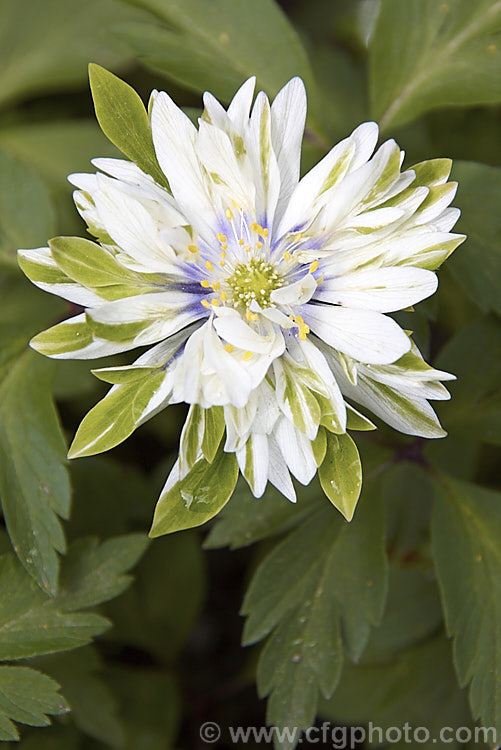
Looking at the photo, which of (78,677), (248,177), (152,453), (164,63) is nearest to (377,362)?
(248,177)

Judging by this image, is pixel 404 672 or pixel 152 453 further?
pixel 152 453

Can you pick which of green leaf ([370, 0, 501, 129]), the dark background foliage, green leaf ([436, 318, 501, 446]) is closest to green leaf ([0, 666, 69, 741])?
the dark background foliage

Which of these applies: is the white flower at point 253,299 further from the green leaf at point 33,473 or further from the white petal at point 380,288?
the green leaf at point 33,473

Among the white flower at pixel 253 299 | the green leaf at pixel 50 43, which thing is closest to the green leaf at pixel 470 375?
the white flower at pixel 253 299

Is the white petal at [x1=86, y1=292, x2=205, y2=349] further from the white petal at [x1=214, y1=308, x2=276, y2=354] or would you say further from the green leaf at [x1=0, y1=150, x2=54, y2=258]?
the green leaf at [x1=0, y1=150, x2=54, y2=258]

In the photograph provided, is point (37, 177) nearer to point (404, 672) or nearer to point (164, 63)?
point (164, 63)

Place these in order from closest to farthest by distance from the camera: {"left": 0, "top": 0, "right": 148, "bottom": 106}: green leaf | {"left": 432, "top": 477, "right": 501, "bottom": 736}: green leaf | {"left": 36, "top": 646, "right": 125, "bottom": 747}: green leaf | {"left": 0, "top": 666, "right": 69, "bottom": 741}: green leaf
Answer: {"left": 0, "top": 666, "right": 69, "bottom": 741}: green leaf
{"left": 432, "top": 477, "right": 501, "bottom": 736}: green leaf
{"left": 36, "top": 646, "right": 125, "bottom": 747}: green leaf
{"left": 0, "top": 0, "right": 148, "bottom": 106}: green leaf
